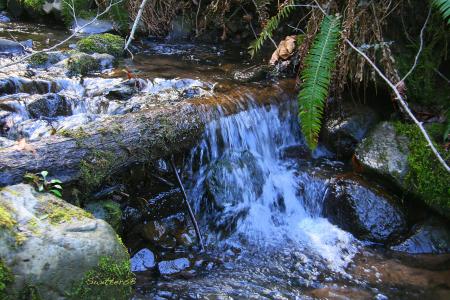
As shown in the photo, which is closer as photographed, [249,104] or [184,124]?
[184,124]

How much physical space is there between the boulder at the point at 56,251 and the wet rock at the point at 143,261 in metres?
0.89

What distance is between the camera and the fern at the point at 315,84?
3.92 m

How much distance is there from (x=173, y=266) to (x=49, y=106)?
2.42 metres

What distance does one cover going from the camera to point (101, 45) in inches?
264

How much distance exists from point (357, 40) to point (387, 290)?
2.40 metres

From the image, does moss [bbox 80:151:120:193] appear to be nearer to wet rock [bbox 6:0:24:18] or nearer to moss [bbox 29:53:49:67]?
moss [bbox 29:53:49:67]

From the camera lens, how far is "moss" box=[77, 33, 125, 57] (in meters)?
6.64

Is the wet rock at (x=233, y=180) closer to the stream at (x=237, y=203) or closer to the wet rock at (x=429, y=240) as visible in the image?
the stream at (x=237, y=203)

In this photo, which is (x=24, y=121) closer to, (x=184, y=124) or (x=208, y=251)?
(x=184, y=124)

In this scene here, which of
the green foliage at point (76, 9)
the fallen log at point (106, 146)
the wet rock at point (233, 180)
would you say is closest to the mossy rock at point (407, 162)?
Result: the wet rock at point (233, 180)

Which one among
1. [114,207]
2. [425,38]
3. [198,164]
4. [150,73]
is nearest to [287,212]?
[198,164]

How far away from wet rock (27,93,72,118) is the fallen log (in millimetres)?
1537

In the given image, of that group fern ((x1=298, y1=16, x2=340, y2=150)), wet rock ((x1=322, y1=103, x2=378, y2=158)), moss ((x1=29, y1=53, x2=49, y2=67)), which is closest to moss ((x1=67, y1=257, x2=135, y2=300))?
fern ((x1=298, y1=16, x2=340, y2=150))

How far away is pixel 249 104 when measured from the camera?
5035 mm
